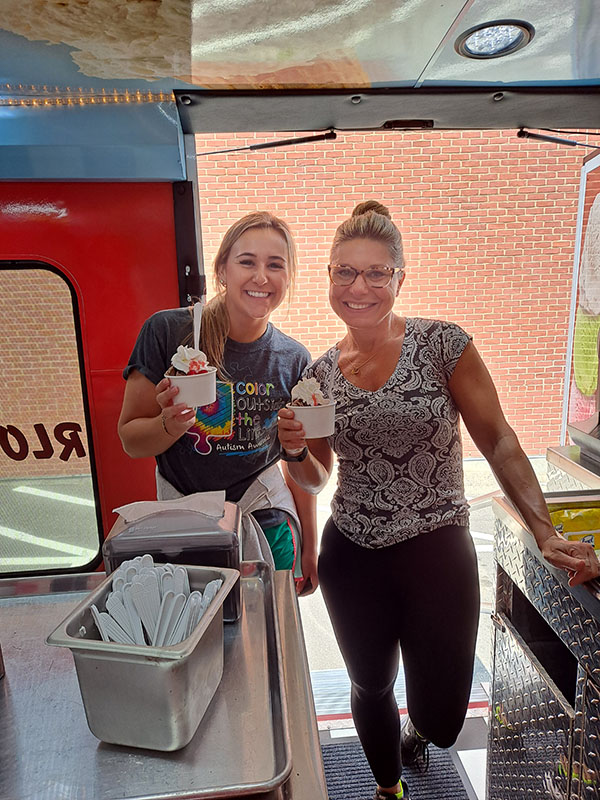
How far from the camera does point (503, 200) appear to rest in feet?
18.8

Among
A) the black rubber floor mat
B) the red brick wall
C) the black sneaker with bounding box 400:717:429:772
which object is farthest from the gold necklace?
the red brick wall

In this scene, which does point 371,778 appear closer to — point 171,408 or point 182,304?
point 171,408

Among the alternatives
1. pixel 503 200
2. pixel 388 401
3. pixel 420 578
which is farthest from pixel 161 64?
pixel 503 200

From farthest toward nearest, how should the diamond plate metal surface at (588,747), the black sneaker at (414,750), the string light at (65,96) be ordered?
the black sneaker at (414,750) < the string light at (65,96) < the diamond plate metal surface at (588,747)

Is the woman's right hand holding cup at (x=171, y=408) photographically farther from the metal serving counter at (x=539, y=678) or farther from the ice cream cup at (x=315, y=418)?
the metal serving counter at (x=539, y=678)

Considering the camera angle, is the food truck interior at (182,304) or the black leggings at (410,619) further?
the black leggings at (410,619)

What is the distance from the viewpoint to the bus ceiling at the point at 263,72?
1.54 metres

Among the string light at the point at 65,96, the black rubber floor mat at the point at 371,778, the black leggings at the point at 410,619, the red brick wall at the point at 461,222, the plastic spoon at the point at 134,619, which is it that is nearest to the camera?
the plastic spoon at the point at 134,619

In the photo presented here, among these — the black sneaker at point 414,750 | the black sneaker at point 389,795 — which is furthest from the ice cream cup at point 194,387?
the black sneaker at point 414,750

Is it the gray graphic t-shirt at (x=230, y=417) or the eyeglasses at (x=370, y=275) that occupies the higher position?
the eyeglasses at (x=370, y=275)

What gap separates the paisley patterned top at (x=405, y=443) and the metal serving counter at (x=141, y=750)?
1.99 ft

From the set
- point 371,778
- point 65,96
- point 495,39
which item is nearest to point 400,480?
point 495,39

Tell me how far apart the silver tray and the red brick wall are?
145 inches

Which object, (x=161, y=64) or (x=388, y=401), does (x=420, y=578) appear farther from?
(x=161, y=64)
